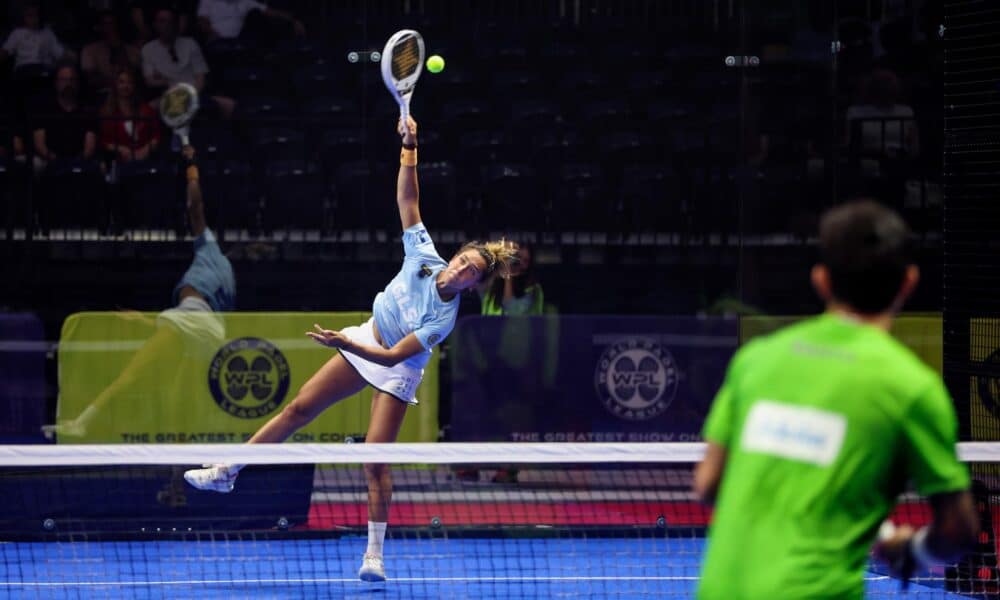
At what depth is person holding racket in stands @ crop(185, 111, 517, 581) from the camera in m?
7.61

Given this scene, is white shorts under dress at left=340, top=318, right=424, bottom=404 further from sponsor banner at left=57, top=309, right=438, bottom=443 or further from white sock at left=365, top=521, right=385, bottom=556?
sponsor banner at left=57, top=309, right=438, bottom=443

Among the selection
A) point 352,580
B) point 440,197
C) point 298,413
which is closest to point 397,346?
point 298,413

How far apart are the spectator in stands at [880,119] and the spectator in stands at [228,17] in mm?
3865

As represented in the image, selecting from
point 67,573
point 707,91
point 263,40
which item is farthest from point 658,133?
point 67,573

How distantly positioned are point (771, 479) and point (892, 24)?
8.12 meters

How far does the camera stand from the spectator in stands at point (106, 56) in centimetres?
1039

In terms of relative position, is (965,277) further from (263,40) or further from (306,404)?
(263,40)

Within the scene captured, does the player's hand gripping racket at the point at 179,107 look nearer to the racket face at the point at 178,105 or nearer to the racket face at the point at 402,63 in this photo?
the racket face at the point at 178,105

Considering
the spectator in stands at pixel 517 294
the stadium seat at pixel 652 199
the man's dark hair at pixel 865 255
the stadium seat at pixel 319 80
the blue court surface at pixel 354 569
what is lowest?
the blue court surface at pixel 354 569

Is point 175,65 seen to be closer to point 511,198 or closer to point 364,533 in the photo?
point 511,198

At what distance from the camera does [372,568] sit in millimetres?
7668

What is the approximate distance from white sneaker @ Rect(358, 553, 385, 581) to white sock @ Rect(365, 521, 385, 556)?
0.02 metres

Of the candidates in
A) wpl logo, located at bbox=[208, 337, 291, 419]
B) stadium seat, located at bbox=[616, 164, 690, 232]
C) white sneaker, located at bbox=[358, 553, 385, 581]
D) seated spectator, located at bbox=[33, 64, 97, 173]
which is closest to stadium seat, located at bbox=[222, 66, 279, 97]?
seated spectator, located at bbox=[33, 64, 97, 173]

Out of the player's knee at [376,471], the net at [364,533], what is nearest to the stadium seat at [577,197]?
the net at [364,533]
